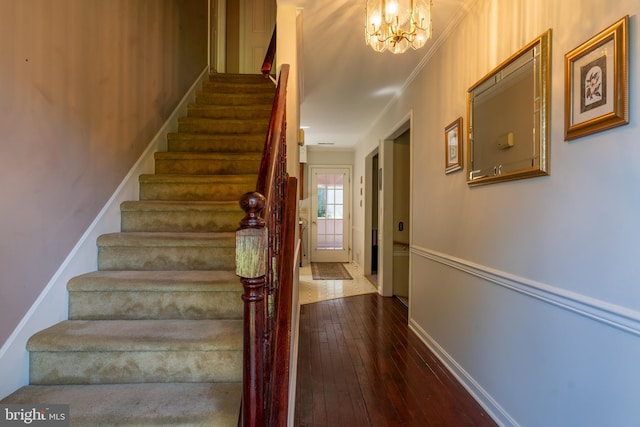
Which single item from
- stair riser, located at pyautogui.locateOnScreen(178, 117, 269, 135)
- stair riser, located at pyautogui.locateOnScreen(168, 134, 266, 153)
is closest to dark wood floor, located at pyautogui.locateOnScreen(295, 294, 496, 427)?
stair riser, located at pyautogui.locateOnScreen(168, 134, 266, 153)

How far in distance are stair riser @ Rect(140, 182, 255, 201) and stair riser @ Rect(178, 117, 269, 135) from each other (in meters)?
0.81

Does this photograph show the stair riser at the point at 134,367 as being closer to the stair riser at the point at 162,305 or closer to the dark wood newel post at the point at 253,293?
the stair riser at the point at 162,305

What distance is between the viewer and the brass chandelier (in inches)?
64.7

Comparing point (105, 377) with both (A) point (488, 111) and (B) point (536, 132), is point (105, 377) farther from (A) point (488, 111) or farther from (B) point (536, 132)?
(A) point (488, 111)

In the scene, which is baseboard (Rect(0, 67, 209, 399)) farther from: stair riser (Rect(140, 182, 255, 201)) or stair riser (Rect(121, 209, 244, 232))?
stair riser (Rect(121, 209, 244, 232))

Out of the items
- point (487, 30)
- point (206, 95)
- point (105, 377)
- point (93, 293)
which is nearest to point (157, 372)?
point (105, 377)

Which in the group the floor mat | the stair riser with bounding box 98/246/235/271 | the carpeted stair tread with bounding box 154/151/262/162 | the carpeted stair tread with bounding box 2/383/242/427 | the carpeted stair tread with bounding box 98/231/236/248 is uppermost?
the carpeted stair tread with bounding box 154/151/262/162

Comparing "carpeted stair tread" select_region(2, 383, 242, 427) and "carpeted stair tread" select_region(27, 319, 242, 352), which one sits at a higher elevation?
"carpeted stair tread" select_region(27, 319, 242, 352)

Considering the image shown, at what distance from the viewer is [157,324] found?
1629mm

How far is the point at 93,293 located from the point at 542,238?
7.42ft

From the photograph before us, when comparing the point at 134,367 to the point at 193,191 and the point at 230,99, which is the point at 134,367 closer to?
the point at 193,191

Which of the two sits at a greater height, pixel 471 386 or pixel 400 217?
pixel 400 217

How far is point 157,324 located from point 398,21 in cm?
199

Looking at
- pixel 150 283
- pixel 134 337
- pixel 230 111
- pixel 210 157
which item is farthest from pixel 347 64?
pixel 134 337
